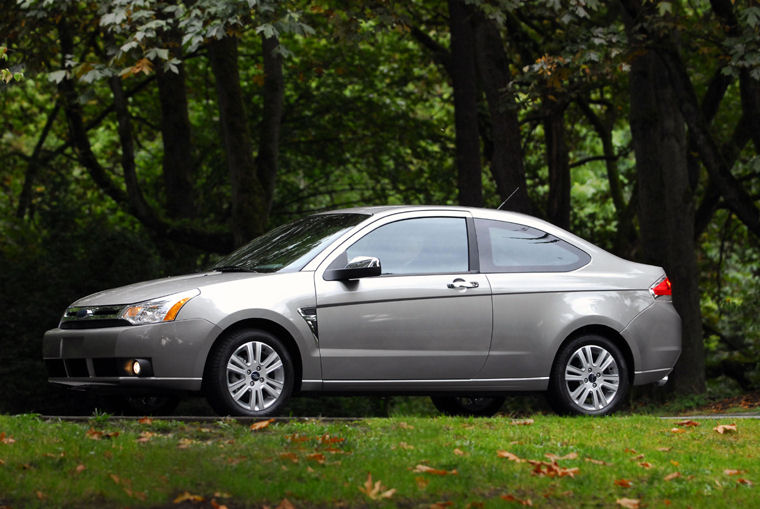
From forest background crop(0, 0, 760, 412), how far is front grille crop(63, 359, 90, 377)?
7.54 feet

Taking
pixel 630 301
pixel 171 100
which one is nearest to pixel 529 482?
pixel 630 301

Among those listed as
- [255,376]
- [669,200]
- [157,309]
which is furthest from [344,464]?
[669,200]

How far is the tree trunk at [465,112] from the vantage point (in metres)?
17.4

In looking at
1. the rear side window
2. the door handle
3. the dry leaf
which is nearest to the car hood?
the door handle

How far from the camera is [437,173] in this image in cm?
2511

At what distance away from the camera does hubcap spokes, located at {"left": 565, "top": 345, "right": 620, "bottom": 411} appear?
10086 mm

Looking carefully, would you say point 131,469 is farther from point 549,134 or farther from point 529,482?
point 549,134

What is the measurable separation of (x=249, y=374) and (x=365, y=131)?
1653 cm

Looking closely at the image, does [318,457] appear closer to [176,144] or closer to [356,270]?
[356,270]

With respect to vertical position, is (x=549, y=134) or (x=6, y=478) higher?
(x=549, y=134)

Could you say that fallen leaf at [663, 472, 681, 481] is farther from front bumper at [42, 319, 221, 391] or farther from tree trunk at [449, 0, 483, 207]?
tree trunk at [449, 0, 483, 207]

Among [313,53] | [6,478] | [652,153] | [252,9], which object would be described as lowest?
[6,478]

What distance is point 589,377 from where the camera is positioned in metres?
10.2

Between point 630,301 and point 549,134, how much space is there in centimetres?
1187
